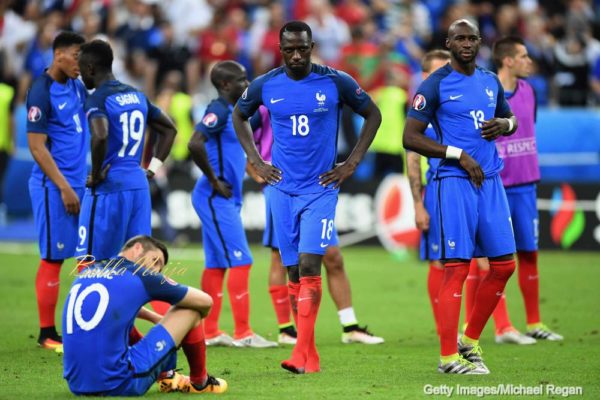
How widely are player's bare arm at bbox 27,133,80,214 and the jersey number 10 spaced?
2.76 feet

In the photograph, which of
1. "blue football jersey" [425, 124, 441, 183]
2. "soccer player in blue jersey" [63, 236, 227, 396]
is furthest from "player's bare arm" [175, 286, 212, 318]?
"blue football jersey" [425, 124, 441, 183]

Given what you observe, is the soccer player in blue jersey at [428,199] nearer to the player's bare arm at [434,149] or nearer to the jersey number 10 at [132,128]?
the player's bare arm at [434,149]

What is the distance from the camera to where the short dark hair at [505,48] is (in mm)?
11602

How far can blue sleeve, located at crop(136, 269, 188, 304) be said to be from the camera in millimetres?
7746

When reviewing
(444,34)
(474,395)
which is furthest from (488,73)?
(444,34)

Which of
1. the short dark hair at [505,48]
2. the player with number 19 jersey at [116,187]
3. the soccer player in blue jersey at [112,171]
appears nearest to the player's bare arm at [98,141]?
the soccer player in blue jersey at [112,171]

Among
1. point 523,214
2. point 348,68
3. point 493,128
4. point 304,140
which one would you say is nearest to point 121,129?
point 304,140

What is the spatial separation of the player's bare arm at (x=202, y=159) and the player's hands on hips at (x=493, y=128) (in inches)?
121

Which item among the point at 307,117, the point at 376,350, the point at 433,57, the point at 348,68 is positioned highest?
the point at 433,57

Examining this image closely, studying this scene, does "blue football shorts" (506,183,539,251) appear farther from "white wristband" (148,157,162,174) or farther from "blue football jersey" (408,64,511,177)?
"white wristband" (148,157,162,174)

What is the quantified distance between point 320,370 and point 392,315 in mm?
4195

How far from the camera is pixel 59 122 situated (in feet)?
36.8

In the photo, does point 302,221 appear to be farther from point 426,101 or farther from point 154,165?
point 154,165

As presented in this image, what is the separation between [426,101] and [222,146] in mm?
2944
